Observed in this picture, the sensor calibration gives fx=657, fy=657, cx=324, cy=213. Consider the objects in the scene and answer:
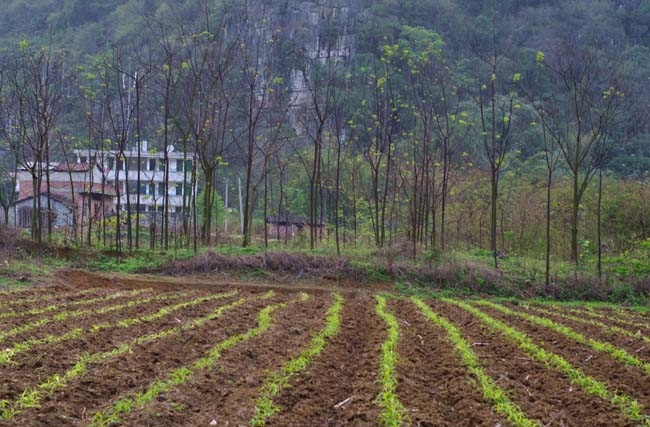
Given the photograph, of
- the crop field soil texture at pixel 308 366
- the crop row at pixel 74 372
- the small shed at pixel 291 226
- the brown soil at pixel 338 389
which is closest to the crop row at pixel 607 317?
the crop field soil texture at pixel 308 366

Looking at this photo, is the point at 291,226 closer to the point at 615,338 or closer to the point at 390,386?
the point at 615,338

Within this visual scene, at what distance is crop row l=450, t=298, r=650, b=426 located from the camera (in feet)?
20.6

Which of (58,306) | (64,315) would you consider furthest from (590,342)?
(58,306)

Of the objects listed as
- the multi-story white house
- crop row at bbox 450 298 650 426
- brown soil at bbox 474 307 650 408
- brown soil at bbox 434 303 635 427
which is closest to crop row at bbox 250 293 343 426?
brown soil at bbox 434 303 635 427

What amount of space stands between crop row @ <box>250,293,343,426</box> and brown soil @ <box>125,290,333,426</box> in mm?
82

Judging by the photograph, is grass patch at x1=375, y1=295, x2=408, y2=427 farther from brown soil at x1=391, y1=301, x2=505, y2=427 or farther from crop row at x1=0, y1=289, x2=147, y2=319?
crop row at x1=0, y1=289, x2=147, y2=319

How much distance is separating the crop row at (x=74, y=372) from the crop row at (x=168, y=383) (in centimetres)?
67

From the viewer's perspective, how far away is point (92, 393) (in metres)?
6.51

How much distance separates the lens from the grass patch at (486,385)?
237 inches

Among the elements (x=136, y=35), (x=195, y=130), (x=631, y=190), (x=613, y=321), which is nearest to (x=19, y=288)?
(x=195, y=130)

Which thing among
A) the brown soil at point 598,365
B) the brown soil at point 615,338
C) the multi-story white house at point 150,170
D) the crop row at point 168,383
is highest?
the multi-story white house at point 150,170

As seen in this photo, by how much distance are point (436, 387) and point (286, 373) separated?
66.2 inches

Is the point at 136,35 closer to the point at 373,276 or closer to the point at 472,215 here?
the point at 472,215

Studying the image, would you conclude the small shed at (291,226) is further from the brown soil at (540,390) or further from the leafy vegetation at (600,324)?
the brown soil at (540,390)
